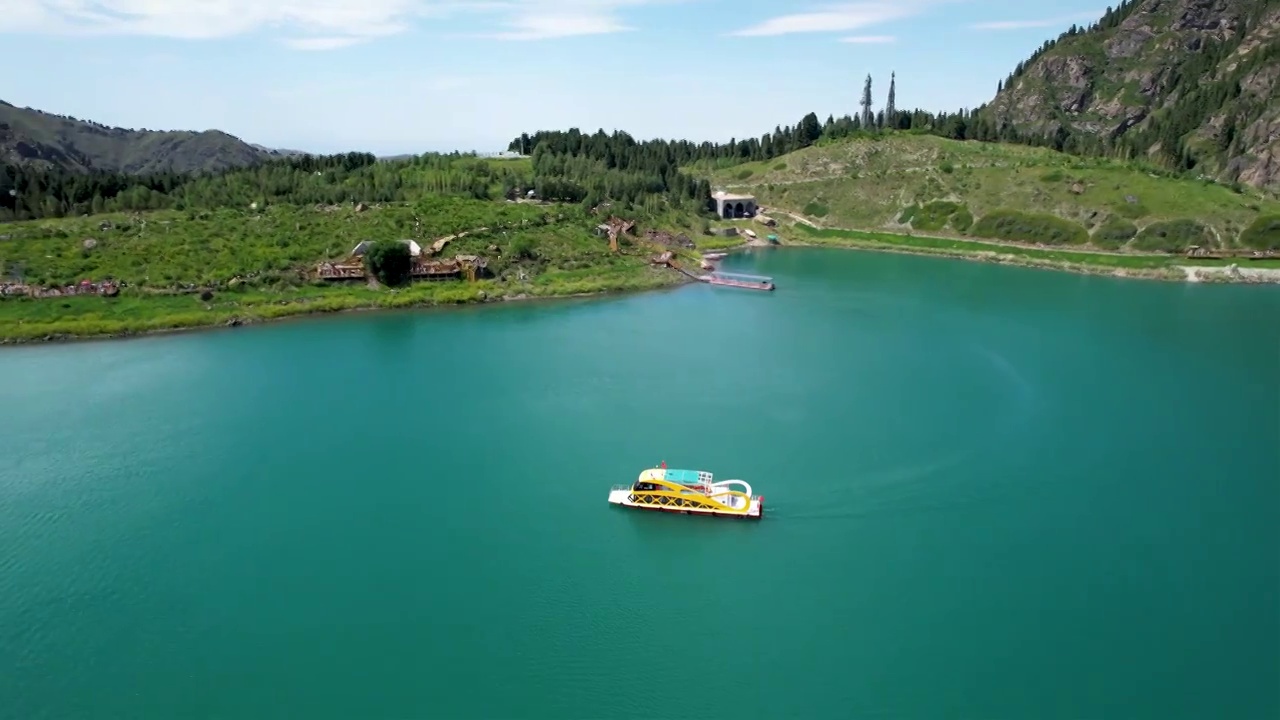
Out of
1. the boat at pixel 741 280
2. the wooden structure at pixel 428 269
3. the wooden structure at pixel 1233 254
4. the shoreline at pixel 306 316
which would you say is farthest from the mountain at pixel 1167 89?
the wooden structure at pixel 428 269

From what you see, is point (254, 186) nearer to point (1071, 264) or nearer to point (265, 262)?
point (265, 262)

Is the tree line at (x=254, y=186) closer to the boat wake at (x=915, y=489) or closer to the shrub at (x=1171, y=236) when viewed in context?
the boat wake at (x=915, y=489)

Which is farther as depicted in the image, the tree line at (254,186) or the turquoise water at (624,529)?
the tree line at (254,186)

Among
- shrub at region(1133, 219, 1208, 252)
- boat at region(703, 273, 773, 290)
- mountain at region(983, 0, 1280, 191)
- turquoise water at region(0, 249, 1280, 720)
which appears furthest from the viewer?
mountain at region(983, 0, 1280, 191)

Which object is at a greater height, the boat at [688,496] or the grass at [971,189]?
the grass at [971,189]

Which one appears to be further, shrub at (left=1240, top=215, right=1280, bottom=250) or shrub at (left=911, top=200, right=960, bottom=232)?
shrub at (left=911, top=200, right=960, bottom=232)

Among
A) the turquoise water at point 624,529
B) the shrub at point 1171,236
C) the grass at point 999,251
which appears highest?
the shrub at point 1171,236

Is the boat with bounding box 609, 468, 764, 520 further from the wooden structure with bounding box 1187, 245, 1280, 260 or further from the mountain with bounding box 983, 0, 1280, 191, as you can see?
the mountain with bounding box 983, 0, 1280, 191

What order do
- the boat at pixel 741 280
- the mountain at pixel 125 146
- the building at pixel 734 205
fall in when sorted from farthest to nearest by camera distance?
the mountain at pixel 125 146 < the building at pixel 734 205 < the boat at pixel 741 280

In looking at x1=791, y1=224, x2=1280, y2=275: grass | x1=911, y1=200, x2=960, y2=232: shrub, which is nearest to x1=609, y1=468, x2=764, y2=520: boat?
x1=791, y1=224, x2=1280, y2=275: grass
